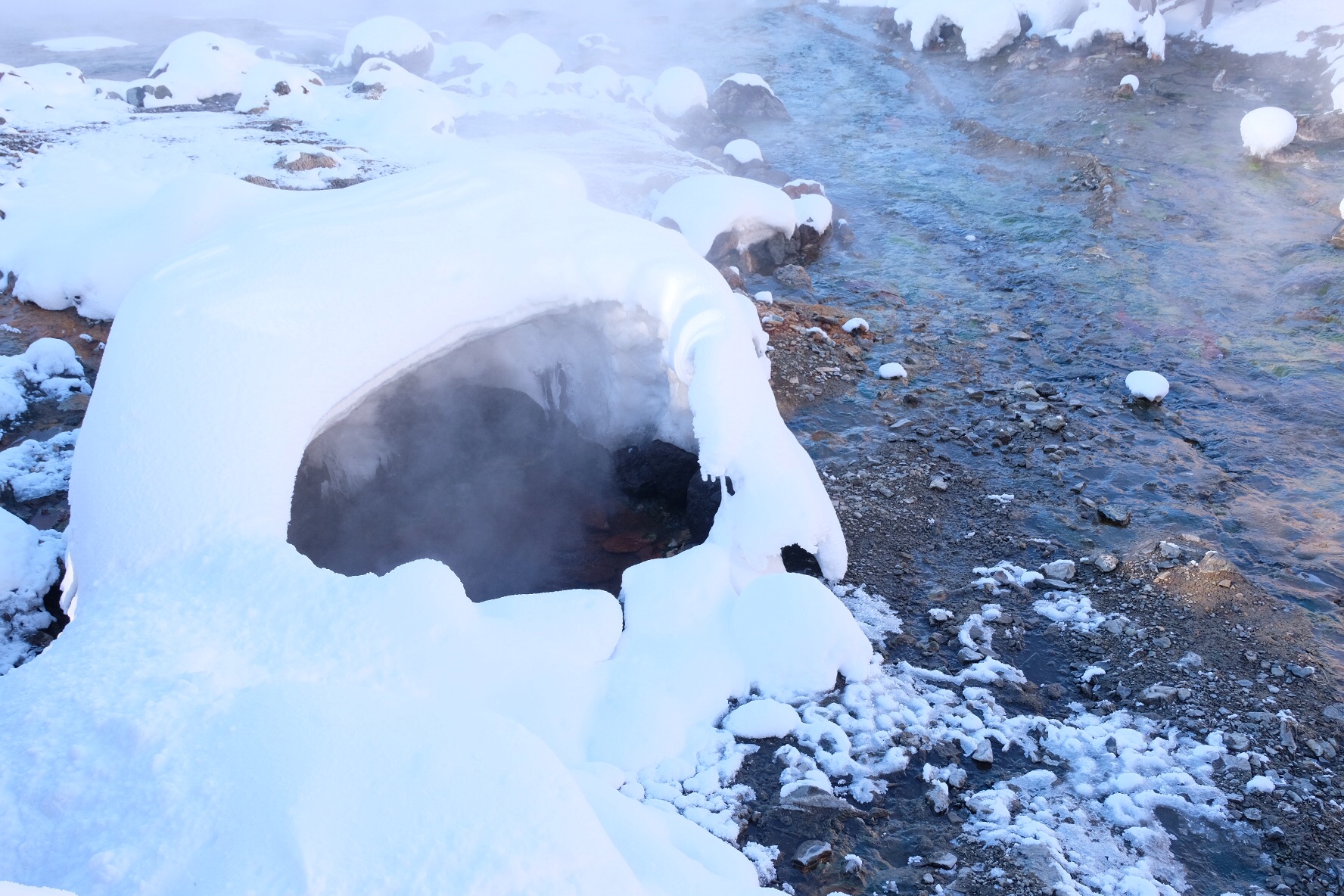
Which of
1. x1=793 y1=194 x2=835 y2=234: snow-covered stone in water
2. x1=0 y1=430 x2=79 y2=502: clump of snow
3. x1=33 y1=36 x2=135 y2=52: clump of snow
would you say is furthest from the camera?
x1=33 y1=36 x2=135 y2=52: clump of snow

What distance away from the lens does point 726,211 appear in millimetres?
9281

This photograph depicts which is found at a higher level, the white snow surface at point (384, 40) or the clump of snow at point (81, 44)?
the white snow surface at point (384, 40)

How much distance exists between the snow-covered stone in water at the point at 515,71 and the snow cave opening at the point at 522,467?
40.7 feet

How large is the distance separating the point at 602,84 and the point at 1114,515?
1430cm

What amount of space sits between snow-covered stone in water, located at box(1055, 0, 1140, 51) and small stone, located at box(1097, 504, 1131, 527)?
46.3 ft

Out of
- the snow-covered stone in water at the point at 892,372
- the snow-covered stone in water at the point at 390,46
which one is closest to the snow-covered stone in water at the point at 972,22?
the snow-covered stone in water at the point at 390,46

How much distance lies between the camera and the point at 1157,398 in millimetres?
6988

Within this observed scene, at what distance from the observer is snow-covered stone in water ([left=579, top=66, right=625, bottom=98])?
1667 centimetres

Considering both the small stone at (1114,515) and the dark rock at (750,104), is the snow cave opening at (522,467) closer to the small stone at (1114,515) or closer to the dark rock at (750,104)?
the small stone at (1114,515)

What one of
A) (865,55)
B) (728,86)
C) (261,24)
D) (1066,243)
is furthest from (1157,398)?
(261,24)

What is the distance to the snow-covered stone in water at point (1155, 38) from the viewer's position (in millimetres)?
15945

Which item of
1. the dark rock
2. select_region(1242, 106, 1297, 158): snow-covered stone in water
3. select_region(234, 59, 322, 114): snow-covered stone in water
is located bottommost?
select_region(234, 59, 322, 114): snow-covered stone in water

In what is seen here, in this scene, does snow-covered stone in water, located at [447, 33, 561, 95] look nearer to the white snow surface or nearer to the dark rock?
the white snow surface

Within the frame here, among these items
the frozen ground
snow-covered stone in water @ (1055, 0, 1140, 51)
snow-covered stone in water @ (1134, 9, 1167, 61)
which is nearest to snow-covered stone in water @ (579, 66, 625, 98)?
snow-covered stone in water @ (1055, 0, 1140, 51)
